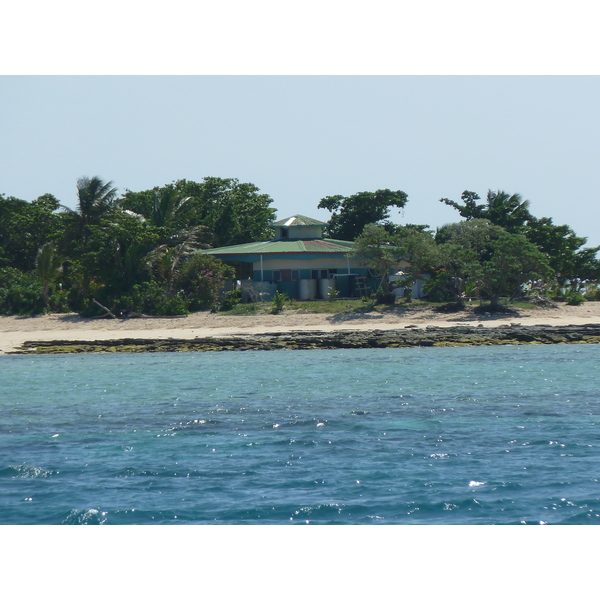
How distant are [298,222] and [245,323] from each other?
1183 centimetres

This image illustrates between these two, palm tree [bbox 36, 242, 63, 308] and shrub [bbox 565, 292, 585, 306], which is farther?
shrub [bbox 565, 292, 585, 306]

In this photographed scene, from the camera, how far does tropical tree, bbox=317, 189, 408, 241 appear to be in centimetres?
4881

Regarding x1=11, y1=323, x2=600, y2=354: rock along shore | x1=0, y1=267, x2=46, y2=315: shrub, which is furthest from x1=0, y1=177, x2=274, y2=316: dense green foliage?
x1=11, y1=323, x2=600, y2=354: rock along shore

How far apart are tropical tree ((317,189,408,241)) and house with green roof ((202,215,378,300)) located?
907 cm

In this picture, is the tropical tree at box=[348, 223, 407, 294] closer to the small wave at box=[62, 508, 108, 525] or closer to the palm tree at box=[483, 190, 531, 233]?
the palm tree at box=[483, 190, 531, 233]

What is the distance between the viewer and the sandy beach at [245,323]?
32156 mm

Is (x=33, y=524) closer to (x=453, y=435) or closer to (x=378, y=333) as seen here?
(x=453, y=435)

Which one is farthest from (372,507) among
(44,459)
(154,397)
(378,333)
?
(378,333)

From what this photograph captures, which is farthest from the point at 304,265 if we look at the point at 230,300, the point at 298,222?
the point at 230,300

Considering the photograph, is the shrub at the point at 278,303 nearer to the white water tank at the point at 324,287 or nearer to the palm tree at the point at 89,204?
the white water tank at the point at 324,287

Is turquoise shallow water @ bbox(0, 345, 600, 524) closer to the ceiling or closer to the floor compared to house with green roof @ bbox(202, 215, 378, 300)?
closer to the floor

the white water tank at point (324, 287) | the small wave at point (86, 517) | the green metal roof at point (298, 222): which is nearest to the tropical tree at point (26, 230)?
the green metal roof at point (298, 222)

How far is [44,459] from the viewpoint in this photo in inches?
473

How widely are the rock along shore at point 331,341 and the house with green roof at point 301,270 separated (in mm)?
7381
